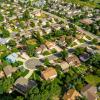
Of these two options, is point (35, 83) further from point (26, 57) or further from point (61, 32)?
point (61, 32)

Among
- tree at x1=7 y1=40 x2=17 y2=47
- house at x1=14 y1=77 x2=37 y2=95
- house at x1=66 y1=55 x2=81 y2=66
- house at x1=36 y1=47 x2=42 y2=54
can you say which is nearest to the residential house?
house at x1=36 y1=47 x2=42 y2=54

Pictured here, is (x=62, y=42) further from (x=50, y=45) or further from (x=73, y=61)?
(x=73, y=61)

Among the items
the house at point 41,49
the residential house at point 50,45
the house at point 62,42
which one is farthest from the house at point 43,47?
the house at point 62,42

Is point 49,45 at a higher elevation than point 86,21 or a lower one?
higher

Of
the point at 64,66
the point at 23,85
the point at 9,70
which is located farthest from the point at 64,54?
the point at 23,85

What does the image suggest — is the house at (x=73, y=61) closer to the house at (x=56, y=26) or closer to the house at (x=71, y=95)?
the house at (x=71, y=95)

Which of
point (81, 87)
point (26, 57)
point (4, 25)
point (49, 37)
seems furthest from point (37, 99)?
point (4, 25)
